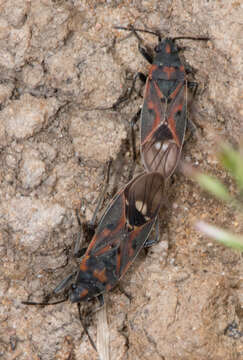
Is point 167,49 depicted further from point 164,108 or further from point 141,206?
point 141,206

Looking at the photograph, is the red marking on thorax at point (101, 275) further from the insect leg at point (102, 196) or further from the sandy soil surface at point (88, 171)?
the insect leg at point (102, 196)

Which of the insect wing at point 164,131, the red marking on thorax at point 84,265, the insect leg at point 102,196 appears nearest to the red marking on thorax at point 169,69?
the insect wing at point 164,131

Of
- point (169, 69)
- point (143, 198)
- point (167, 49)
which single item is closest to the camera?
point (143, 198)

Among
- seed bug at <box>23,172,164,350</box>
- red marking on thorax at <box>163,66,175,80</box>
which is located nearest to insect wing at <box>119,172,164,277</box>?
seed bug at <box>23,172,164,350</box>

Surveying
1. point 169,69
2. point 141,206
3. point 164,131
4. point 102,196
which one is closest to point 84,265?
point 102,196

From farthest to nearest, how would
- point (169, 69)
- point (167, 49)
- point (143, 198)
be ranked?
point (169, 69), point (167, 49), point (143, 198)

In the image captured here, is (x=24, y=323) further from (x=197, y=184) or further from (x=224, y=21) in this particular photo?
(x=224, y=21)

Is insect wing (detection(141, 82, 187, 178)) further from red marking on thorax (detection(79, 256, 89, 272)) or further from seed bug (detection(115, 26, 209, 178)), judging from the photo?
red marking on thorax (detection(79, 256, 89, 272))

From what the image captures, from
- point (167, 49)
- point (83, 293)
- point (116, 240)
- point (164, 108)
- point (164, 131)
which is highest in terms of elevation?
point (167, 49)

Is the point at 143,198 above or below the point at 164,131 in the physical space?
below
